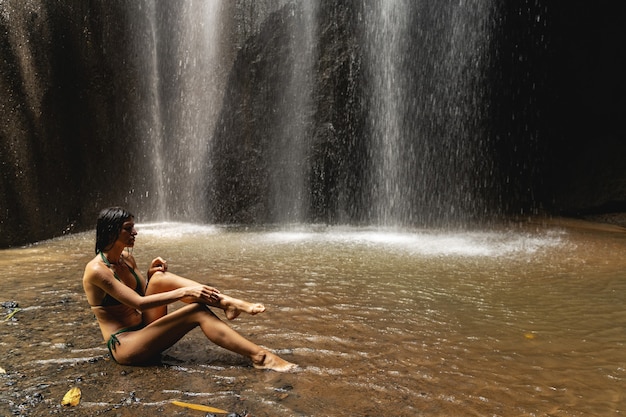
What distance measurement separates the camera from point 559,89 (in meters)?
13.7

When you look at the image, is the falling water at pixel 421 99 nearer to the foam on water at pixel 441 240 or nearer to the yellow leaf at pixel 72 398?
the foam on water at pixel 441 240

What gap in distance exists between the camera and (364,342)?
3.16 m

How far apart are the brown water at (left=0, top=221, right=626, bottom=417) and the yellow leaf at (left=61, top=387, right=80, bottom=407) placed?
0.05 metres

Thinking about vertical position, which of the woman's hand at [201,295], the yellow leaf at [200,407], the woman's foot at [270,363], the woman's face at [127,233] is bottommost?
the yellow leaf at [200,407]

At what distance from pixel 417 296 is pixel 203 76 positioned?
10.5m

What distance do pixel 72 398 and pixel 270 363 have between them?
1.10 meters

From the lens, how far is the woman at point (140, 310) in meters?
2.58

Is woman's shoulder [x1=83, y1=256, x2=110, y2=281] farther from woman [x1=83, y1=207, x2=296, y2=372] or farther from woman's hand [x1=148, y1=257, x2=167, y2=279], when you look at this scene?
woman's hand [x1=148, y1=257, x2=167, y2=279]

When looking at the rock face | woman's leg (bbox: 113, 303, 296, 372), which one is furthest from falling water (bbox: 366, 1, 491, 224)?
woman's leg (bbox: 113, 303, 296, 372)

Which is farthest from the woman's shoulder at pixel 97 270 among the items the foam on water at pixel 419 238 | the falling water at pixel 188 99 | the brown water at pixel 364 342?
the falling water at pixel 188 99

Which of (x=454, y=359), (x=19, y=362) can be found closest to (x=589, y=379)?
(x=454, y=359)

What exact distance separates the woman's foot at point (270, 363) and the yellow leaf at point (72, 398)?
3.23 ft

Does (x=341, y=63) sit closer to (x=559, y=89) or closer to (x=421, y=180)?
(x=421, y=180)

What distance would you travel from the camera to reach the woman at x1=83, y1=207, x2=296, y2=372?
2.58 meters
